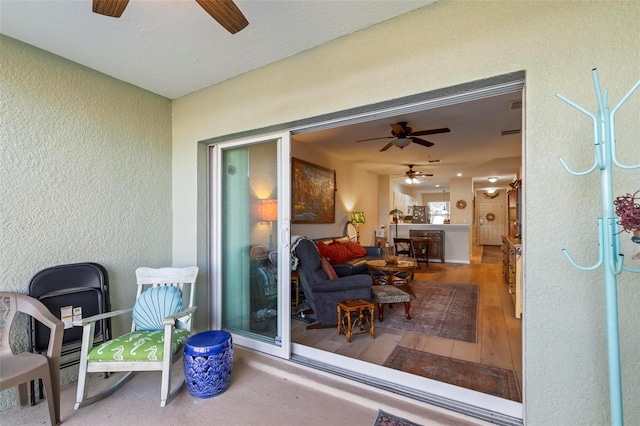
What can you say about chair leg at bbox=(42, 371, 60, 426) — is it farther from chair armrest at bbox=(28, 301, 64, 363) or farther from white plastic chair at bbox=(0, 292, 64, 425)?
chair armrest at bbox=(28, 301, 64, 363)

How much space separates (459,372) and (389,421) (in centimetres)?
89

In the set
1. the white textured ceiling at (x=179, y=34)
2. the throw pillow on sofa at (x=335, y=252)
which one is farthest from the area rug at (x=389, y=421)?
the throw pillow on sofa at (x=335, y=252)

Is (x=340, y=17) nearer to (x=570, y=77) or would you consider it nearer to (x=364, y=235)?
(x=570, y=77)

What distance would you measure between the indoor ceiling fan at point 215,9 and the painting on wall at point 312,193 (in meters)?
3.26

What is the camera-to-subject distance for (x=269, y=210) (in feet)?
8.94

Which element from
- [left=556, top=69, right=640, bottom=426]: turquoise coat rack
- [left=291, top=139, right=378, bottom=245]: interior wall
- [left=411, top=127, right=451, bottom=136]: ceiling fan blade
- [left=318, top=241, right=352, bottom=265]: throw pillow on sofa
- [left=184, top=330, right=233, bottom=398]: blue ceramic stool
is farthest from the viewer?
[left=291, top=139, right=378, bottom=245]: interior wall

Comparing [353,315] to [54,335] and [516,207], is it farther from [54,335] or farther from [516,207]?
[516,207]

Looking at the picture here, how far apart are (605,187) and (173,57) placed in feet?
9.16

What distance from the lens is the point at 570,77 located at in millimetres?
1457

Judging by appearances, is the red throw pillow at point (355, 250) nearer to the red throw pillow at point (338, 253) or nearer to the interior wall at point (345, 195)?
the red throw pillow at point (338, 253)

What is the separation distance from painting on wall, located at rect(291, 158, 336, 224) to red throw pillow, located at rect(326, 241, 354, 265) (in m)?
0.56

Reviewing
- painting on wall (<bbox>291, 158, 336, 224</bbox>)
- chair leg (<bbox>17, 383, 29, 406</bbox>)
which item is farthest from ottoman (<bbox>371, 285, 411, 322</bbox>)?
chair leg (<bbox>17, 383, 29, 406</bbox>)

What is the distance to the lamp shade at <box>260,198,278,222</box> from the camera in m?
2.67

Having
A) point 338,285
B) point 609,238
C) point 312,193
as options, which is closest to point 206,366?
point 338,285
